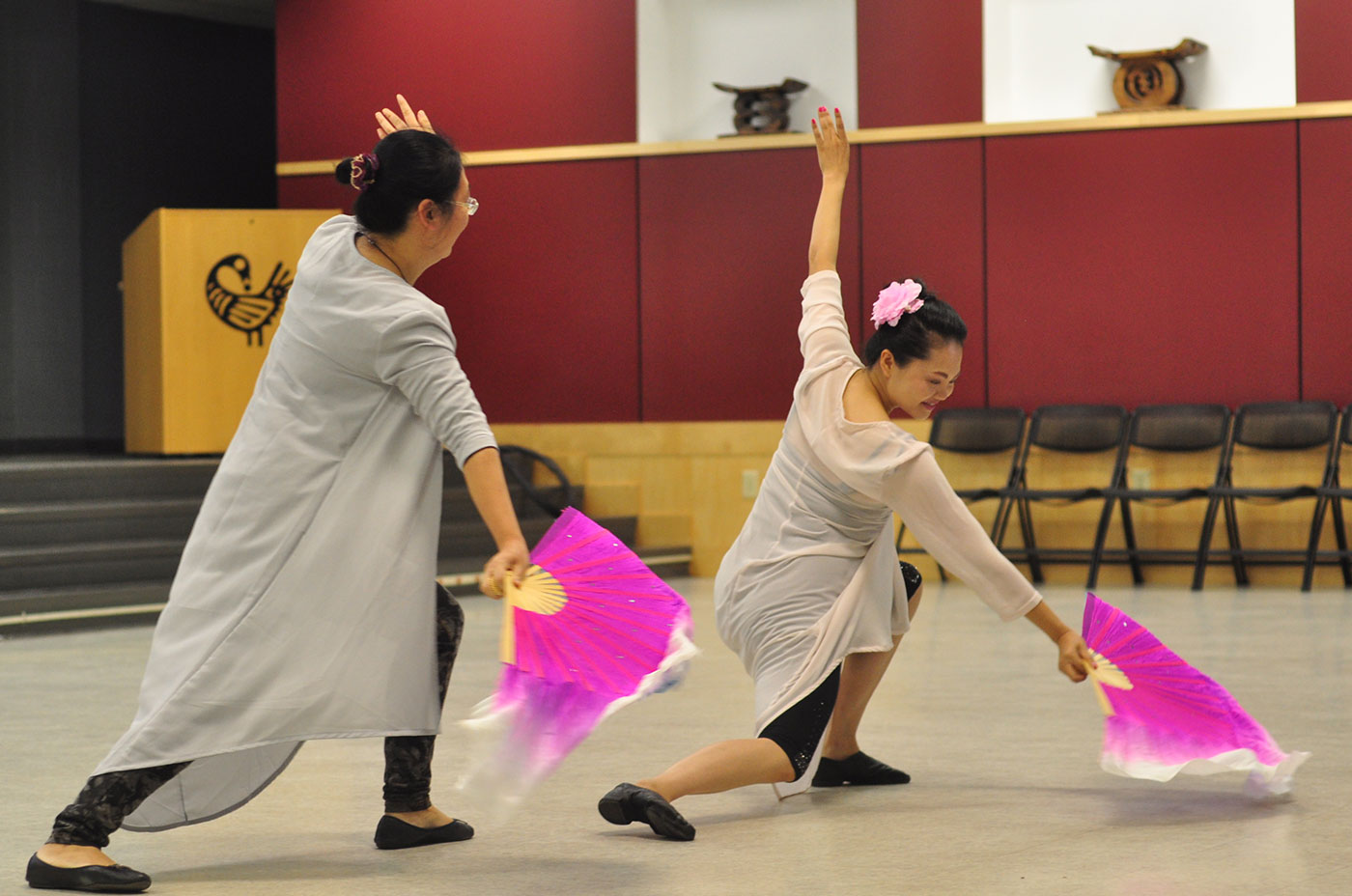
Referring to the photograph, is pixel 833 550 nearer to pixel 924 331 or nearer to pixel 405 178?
pixel 924 331

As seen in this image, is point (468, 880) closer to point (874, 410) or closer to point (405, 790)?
point (405, 790)

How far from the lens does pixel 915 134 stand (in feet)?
28.0

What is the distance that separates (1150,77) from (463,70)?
3.94m

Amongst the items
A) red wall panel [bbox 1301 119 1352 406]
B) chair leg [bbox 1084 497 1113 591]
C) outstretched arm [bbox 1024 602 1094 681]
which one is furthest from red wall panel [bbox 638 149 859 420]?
outstretched arm [bbox 1024 602 1094 681]

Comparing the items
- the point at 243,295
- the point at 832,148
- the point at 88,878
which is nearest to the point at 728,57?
the point at 243,295

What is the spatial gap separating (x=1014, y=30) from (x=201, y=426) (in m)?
4.86

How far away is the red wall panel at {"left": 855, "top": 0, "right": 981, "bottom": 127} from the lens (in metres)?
8.52

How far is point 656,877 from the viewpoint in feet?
7.97

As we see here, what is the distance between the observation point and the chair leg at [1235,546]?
7.80 m

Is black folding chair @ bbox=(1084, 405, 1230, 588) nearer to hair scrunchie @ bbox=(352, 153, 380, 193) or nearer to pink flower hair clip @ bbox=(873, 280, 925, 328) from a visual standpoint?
pink flower hair clip @ bbox=(873, 280, 925, 328)

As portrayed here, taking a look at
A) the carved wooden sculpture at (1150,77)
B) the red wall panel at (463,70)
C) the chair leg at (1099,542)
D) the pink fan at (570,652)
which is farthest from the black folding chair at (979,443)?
the pink fan at (570,652)

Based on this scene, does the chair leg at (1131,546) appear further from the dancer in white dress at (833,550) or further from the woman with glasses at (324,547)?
the woman with glasses at (324,547)

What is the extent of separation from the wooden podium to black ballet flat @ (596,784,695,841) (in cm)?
593

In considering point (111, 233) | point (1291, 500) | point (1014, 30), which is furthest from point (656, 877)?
point (111, 233)
